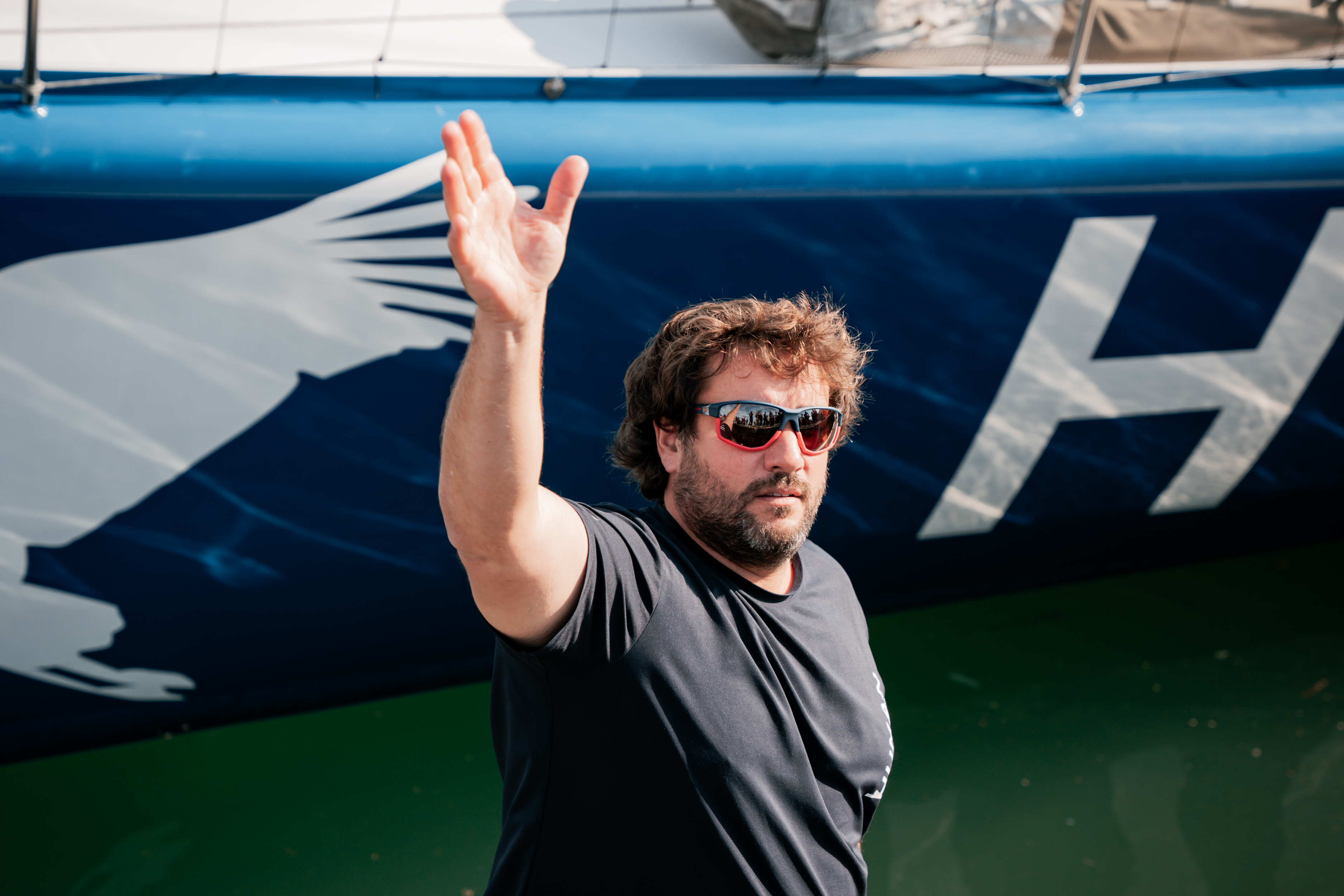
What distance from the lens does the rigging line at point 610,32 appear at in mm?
2615

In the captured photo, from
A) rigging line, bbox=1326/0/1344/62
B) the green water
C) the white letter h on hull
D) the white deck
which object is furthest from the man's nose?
rigging line, bbox=1326/0/1344/62

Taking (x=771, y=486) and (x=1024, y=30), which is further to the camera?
(x=1024, y=30)

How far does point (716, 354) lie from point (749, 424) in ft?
0.38

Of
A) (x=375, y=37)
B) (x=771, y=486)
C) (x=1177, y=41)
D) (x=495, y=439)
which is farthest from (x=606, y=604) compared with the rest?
(x=1177, y=41)

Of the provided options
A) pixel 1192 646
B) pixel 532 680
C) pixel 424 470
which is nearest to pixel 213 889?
pixel 424 470

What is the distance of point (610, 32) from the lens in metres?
2.77

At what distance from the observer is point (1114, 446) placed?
10.6 feet

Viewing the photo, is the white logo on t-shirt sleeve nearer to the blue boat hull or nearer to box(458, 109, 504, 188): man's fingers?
box(458, 109, 504, 188): man's fingers

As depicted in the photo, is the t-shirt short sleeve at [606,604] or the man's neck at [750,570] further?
the man's neck at [750,570]

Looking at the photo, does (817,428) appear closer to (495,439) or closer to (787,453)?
(787,453)

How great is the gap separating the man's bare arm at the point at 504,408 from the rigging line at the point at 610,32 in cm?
158

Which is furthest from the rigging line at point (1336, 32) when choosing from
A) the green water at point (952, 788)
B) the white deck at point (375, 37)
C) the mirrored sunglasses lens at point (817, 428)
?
the mirrored sunglasses lens at point (817, 428)

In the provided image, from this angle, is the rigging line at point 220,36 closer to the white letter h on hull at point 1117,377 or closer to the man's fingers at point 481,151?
the man's fingers at point 481,151

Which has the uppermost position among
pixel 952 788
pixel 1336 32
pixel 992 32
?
pixel 1336 32
